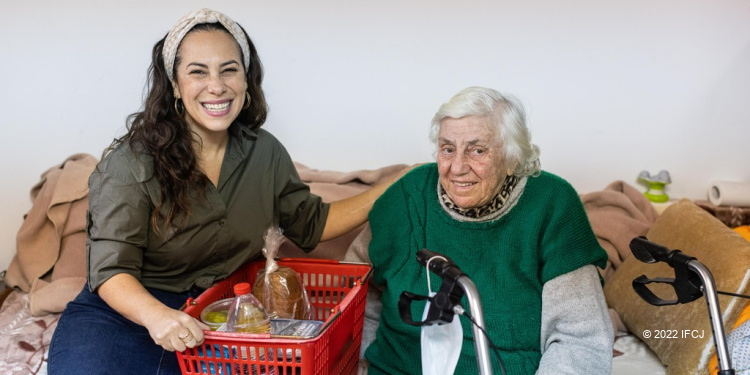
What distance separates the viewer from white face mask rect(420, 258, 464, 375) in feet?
4.75

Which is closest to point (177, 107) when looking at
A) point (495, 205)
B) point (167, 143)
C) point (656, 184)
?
point (167, 143)

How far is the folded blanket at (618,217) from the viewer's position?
2.64 meters

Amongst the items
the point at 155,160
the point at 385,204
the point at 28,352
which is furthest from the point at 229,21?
the point at 28,352

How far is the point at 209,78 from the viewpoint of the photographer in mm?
1973

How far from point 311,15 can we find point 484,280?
1.51m

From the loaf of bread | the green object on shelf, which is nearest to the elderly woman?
the loaf of bread

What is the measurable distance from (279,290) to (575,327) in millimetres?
786

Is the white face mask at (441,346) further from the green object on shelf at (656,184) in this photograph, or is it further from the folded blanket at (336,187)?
the green object on shelf at (656,184)

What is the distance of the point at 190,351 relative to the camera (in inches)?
67.4

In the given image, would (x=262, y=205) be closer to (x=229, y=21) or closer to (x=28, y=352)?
(x=229, y=21)

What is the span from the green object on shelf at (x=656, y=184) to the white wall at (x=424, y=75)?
0.06 meters

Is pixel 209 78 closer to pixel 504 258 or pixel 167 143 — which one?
pixel 167 143

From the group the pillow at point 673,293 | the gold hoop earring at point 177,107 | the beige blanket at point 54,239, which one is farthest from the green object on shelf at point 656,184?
the beige blanket at point 54,239

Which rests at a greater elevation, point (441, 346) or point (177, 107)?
point (177, 107)
